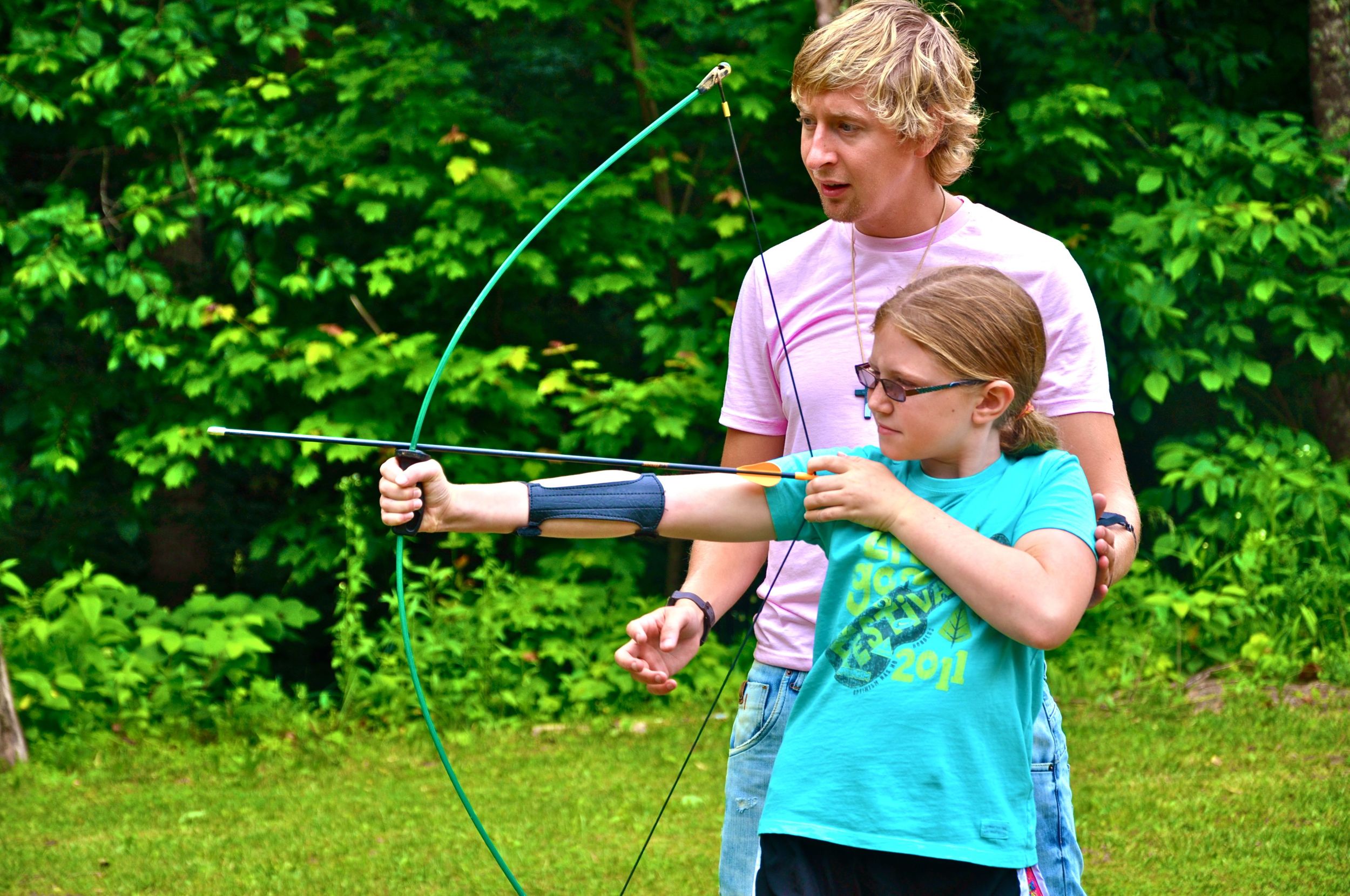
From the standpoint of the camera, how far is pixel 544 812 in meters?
3.87

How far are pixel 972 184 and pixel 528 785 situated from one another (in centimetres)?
299

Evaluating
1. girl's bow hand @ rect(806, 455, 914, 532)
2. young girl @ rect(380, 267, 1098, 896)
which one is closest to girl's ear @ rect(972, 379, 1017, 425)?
young girl @ rect(380, 267, 1098, 896)

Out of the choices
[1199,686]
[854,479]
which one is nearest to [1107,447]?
[854,479]

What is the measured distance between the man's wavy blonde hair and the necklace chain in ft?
0.16

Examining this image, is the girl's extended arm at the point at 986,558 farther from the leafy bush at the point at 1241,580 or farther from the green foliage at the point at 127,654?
the green foliage at the point at 127,654

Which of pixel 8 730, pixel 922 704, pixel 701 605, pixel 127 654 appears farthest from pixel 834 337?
pixel 127 654

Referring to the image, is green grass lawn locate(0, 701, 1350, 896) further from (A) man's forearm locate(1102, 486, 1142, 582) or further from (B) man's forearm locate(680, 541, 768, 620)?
(A) man's forearm locate(1102, 486, 1142, 582)

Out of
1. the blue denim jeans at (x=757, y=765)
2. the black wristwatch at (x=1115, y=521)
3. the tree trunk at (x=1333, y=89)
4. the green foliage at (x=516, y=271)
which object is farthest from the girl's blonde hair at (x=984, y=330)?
the tree trunk at (x=1333, y=89)

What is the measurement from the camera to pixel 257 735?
4.53 metres

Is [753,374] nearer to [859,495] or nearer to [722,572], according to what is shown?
[722,572]

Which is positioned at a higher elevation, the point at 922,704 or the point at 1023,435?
the point at 1023,435

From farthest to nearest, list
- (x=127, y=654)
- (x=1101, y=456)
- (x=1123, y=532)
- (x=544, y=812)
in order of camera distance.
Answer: (x=127, y=654) → (x=544, y=812) → (x=1101, y=456) → (x=1123, y=532)

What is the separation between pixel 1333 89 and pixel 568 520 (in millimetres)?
4966

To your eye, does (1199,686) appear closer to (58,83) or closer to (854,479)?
(854,479)
